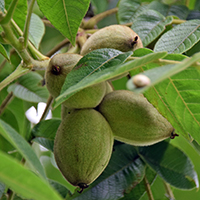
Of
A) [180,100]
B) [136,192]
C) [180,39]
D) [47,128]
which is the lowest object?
[136,192]

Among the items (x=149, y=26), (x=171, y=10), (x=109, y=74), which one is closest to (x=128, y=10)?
(x=171, y=10)

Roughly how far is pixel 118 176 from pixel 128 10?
0.72 m

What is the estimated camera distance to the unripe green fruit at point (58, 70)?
2.64ft

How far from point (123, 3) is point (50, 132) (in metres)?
0.68

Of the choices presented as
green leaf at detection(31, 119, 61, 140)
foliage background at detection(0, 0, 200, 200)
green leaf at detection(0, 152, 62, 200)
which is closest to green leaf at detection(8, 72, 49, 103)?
foliage background at detection(0, 0, 200, 200)

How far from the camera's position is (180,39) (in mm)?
874

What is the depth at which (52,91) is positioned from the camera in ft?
2.74

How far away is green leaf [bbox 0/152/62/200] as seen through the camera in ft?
1.25

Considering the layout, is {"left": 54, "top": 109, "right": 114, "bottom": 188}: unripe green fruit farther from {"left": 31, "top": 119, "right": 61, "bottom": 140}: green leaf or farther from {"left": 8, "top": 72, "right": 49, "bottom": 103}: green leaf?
{"left": 8, "top": 72, "right": 49, "bottom": 103}: green leaf

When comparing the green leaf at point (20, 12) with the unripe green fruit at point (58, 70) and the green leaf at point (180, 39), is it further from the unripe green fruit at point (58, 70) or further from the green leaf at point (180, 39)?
the green leaf at point (180, 39)

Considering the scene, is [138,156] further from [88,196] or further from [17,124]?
[17,124]

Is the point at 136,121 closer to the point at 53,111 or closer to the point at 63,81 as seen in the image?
the point at 63,81

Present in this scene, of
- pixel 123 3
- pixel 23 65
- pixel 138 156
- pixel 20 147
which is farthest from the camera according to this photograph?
pixel 123 3

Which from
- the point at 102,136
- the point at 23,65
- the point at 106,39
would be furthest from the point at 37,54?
the point at 102,136
